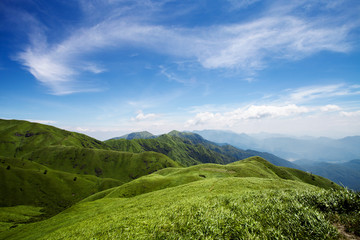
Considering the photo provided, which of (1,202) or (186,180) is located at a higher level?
(186,180)

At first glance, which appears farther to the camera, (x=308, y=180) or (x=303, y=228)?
(x=308, y=180)

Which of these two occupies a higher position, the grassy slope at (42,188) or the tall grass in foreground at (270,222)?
the tall grass in foreground at (270,222)

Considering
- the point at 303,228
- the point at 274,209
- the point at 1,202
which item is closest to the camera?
the point at 303,228

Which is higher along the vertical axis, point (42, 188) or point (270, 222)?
point (270, 222)

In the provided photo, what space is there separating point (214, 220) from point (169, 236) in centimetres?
453

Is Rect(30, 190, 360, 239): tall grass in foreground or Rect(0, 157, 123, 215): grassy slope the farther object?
Rect(0, 157, 123, 215): grassy slope

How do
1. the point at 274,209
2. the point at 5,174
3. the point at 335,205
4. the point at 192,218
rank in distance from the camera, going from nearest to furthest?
the point at 335,205 < the point at 274,209 < the point at 192,218 < the point at 5,174

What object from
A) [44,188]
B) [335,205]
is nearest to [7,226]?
[44,188]

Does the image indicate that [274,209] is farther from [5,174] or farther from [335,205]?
[5,174]

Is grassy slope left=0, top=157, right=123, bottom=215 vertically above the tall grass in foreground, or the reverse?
the tall grass in foreground

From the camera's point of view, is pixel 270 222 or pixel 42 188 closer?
pixel 270 222

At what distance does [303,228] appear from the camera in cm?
1080

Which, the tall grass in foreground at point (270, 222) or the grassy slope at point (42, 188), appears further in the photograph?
the grassy slope at point (42, 188)

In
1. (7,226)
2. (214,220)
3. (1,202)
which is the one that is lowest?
(1,202)
